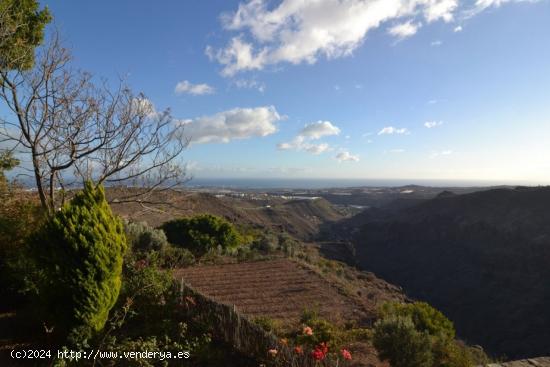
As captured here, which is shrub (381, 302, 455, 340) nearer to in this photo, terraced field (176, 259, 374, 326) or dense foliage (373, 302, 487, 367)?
dense foliage (373, 302, 487, 367)

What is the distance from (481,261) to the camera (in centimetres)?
3238

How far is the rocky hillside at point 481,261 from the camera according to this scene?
70.8ft

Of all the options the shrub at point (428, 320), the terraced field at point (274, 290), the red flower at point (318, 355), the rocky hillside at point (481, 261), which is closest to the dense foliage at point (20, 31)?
the terraced field at point (274, 290)

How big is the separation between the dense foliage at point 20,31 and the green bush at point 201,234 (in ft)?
37.6

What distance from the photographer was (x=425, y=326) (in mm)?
7902

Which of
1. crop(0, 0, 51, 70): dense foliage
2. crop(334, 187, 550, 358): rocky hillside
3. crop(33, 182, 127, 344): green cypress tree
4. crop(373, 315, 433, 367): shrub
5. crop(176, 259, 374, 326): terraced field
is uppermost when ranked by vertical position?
crop(0, 0, 51, 70): dense foliage

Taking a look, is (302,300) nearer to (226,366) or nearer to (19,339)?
(226,366)

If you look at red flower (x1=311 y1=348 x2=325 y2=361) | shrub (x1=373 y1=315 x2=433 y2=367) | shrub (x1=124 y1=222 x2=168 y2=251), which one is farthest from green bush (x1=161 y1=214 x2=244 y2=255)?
red flower (x1=311 y1=348 x2=325 y2=361)

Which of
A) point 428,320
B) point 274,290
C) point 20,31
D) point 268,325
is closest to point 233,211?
point 274,290

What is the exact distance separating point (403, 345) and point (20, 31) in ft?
37.1

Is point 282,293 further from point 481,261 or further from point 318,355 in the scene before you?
point 481,261

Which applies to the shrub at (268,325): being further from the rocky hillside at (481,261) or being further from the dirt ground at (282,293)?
the rocky hillside at (481,261)

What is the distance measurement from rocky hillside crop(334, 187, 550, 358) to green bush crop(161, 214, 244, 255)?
1534cm

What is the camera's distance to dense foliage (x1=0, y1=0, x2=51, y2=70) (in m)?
7.88
